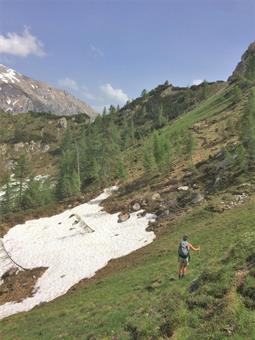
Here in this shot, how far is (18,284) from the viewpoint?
130ft

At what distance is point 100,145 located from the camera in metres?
99.8

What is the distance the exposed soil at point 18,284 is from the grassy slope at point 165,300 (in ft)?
19.5

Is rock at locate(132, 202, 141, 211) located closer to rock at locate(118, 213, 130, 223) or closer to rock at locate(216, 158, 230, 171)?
rock at locate(118, 213, 130, 223)

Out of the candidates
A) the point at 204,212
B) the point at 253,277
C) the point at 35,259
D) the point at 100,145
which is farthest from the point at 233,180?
the point at 100,145

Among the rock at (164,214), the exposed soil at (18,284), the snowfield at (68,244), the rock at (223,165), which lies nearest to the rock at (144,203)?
the snowfield at (68,244)

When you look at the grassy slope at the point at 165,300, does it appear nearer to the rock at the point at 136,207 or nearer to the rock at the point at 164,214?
the rock at the point at 164,214

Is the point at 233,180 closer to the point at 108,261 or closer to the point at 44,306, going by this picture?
the point at 108,261

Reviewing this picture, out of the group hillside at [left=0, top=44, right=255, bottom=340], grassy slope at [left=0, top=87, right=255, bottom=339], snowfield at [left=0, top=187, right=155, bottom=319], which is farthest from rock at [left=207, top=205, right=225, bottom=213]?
snowfield at [left=0, top=187, right=155, bottom=319]

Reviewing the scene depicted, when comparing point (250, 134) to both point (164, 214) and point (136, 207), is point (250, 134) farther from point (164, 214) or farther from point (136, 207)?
point (136, 207)

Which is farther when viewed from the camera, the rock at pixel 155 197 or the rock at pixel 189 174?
the rock at pixel 189 174

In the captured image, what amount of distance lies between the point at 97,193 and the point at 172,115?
11304cm

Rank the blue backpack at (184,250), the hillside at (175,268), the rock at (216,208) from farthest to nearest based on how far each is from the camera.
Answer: the rock at (216,208) < the blue backpack at (184,250) < the hillside at (175,268)

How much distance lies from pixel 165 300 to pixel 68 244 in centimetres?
3190

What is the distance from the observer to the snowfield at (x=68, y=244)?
3691cm
